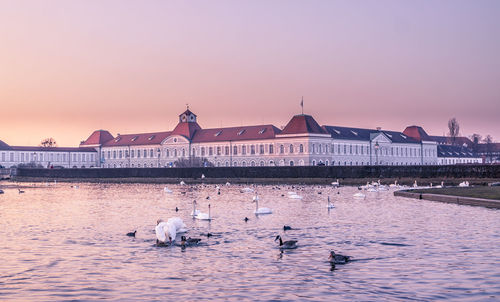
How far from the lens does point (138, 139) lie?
576 ft

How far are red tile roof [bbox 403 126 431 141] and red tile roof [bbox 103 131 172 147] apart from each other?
6908cm

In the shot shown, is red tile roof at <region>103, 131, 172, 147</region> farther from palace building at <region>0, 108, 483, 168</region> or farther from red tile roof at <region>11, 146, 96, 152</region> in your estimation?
red tile roof at <region>11, 146, 96, 152</region>

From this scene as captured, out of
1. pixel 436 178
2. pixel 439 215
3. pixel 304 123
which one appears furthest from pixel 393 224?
pixel 304 123

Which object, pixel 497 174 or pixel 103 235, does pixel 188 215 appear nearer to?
pixel 103 235

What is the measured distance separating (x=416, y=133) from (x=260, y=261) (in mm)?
166462

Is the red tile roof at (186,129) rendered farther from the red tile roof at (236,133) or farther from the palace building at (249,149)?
the red tile roof at (236,133)

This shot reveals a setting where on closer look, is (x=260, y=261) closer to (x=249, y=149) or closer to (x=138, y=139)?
(x=249, y=149)

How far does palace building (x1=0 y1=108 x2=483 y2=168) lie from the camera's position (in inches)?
5595

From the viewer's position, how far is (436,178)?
7969 centimetres

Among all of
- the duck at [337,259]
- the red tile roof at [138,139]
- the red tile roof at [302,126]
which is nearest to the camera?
the duck at [337,259]

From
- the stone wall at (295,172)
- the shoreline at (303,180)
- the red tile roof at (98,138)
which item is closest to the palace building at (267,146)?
the red tile roof at (98,138)

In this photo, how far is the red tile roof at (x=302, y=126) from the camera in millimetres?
140125

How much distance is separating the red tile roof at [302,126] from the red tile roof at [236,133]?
14.5 feet

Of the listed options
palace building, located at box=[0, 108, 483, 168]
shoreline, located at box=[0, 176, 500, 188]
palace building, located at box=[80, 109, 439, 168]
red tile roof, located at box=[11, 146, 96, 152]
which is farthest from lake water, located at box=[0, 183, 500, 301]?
red tile roof, located at box=[11, 146, 96, 152]
